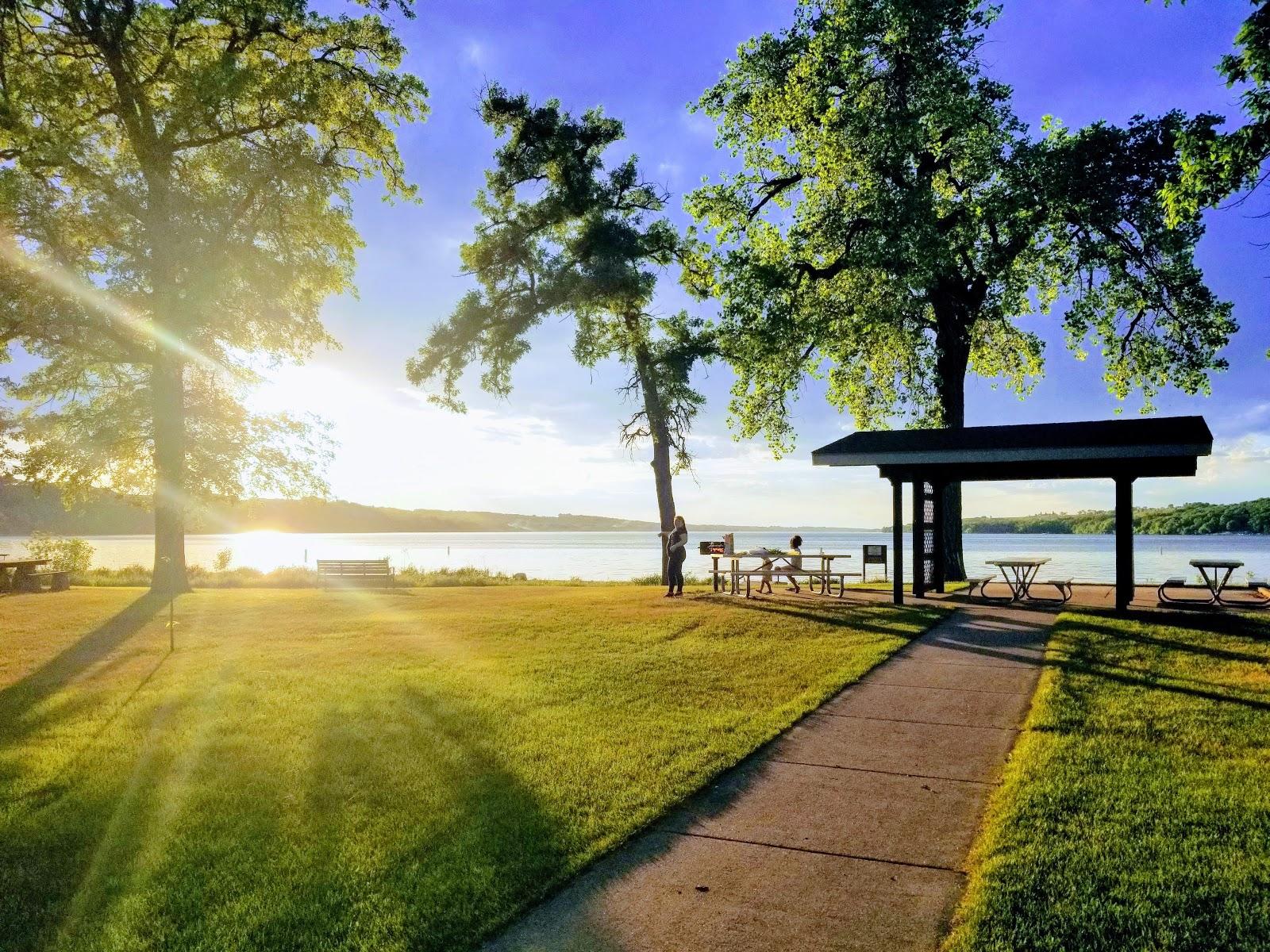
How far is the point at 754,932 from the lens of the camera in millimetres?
3691

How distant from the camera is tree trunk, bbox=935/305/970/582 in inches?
869

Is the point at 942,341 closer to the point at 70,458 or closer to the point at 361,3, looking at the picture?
the point at 361,3

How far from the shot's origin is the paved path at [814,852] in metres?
3.71

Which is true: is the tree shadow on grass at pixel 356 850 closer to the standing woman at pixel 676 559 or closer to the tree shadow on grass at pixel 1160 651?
the tree shadow on grass at pixel 1160 651

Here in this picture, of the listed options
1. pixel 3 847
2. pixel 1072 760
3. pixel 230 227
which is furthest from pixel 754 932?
pixel 230 227

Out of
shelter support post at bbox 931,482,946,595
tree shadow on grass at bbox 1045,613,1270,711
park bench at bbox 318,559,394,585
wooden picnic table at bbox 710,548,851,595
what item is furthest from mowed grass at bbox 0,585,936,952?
park bench at bbox 318,559,394,585

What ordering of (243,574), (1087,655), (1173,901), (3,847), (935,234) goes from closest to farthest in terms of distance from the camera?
(1173,901), (3,847), (1087,655), (935,234), (243,574)

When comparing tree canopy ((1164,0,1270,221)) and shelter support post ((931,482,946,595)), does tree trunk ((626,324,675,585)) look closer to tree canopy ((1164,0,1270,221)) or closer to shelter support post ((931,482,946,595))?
shelter support post ((931,482,946,595))

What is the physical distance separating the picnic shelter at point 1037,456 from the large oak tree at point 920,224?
5.67 m

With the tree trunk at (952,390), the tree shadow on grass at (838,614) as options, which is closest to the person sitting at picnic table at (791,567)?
the tree shadow on grass at (838,614)

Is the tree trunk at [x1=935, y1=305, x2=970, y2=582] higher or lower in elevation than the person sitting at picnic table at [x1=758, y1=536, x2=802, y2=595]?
higher

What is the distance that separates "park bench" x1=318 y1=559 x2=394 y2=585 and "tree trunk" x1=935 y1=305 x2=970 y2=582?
16.2 metres

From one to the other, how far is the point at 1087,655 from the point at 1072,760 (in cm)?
499

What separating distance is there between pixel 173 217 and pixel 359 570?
35.1ft
